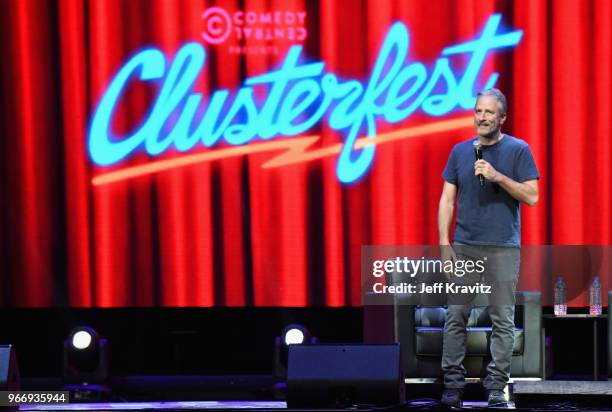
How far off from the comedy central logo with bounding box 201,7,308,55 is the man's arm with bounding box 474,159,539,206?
249cm

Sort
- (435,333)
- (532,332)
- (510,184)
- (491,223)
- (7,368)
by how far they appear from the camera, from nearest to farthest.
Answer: (7,368) → (510,184) → (491,223) → (435,333) → (532,332)

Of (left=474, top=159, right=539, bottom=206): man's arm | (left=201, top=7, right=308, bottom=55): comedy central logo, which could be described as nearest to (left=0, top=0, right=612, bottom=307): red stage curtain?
(left=201, top=7, right=308, bottom=55): comedy central logo

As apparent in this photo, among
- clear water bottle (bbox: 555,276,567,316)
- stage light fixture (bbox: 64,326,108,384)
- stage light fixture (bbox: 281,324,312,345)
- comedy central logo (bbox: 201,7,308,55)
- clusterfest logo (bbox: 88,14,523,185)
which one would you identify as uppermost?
comedy central logo (bbox: 201,7,308,55)

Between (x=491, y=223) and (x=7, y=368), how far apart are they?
212cm

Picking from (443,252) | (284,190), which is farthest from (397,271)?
(284,190)

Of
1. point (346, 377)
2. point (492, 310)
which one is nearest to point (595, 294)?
point (492, 310)

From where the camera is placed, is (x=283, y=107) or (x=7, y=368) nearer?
(x=7, y=368)

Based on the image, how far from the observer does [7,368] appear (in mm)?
4117

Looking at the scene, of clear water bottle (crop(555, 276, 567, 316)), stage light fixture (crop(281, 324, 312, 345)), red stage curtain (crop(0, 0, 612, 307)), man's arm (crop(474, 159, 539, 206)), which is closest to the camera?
man's arm (crop(474, 159, 539, 206))

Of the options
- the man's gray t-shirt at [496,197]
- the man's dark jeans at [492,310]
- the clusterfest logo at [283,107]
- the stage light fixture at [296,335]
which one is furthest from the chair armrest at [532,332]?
the clusterfest logo at [283,107]

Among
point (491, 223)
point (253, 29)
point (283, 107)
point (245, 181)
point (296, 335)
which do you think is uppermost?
point (253, 29)

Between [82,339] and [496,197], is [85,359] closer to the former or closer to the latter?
[82,339]

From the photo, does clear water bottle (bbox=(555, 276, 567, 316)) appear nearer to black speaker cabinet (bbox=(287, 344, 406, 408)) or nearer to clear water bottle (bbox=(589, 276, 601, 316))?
clear water bottle (bbox=(589, 276, 601, 316))

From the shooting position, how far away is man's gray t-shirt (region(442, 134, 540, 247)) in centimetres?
470
